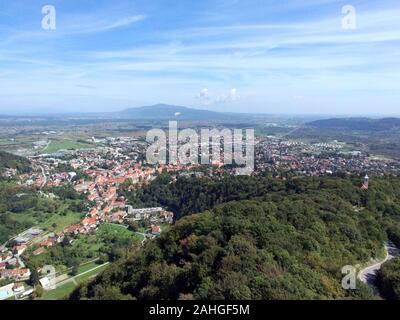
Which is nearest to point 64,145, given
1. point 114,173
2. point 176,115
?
point 114,173

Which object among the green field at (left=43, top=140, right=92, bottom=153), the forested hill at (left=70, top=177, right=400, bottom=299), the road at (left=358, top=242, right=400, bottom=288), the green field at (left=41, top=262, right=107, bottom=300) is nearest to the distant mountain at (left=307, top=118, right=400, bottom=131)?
the green field at (left=43, top=140, right=92, bottom=153)

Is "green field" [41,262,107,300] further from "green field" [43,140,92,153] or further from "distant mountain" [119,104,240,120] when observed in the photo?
"distant mountain" [119,104,240,120]

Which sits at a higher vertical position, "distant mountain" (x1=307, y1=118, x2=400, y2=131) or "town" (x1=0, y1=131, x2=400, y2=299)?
"distant mountain" (x1=307, y1=118, x2=400, y2=131)

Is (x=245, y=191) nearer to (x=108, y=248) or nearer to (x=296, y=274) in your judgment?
(x=108, y=248)

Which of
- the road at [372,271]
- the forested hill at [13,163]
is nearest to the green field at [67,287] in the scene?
the road at [372,271]

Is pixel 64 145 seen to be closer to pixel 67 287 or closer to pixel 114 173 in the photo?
pixel 114 173
